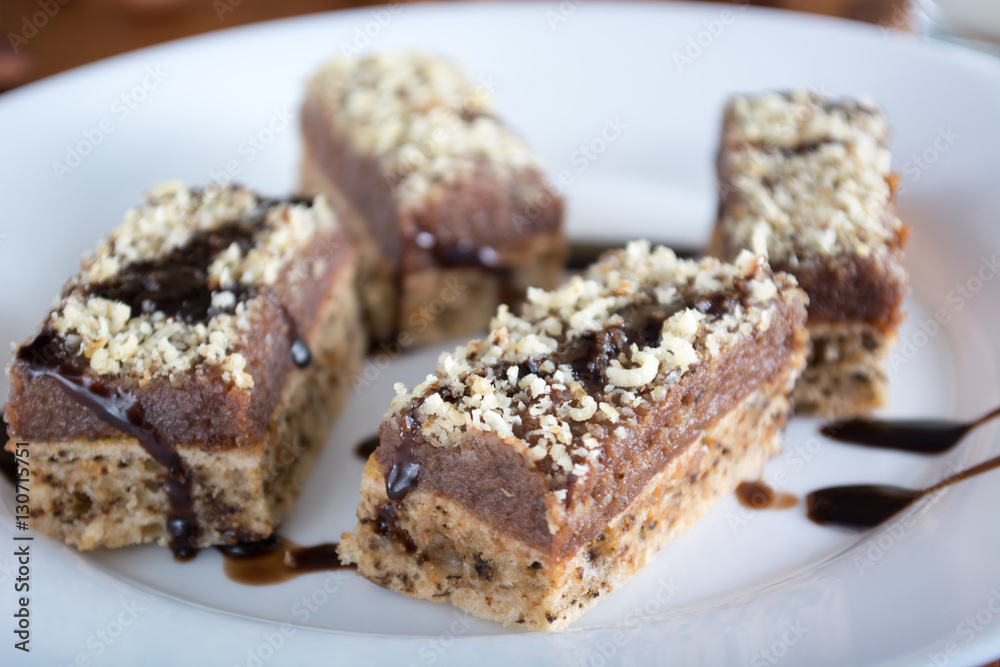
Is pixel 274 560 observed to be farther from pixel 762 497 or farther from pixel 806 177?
pixel 806 177

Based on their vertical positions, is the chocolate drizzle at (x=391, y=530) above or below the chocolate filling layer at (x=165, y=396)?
below

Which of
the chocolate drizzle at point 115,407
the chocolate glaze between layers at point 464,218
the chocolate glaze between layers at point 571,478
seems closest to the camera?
the chocolate glaze between layers at point 571,478

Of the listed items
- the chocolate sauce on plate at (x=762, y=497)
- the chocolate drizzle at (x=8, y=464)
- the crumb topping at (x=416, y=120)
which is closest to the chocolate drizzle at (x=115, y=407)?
the chocolate drizzle at (x=8, y=464)

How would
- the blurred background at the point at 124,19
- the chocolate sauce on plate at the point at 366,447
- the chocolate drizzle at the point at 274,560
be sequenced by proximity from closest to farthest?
the chocolate drizzle at the point at 274,560, the chocolate sauce on plate at the point at 366,447, the blurred background at the point at 124,19

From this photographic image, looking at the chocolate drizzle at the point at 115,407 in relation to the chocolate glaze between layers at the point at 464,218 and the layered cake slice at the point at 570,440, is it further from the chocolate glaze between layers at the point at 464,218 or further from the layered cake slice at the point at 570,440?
the chocolate glaze between layers at the point at 464,218

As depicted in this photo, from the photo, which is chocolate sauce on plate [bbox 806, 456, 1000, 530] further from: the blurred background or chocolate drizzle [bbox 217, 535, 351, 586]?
the blurred background

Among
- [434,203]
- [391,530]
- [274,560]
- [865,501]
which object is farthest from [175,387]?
[865,501]

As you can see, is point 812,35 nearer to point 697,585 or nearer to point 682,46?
point 682,46
